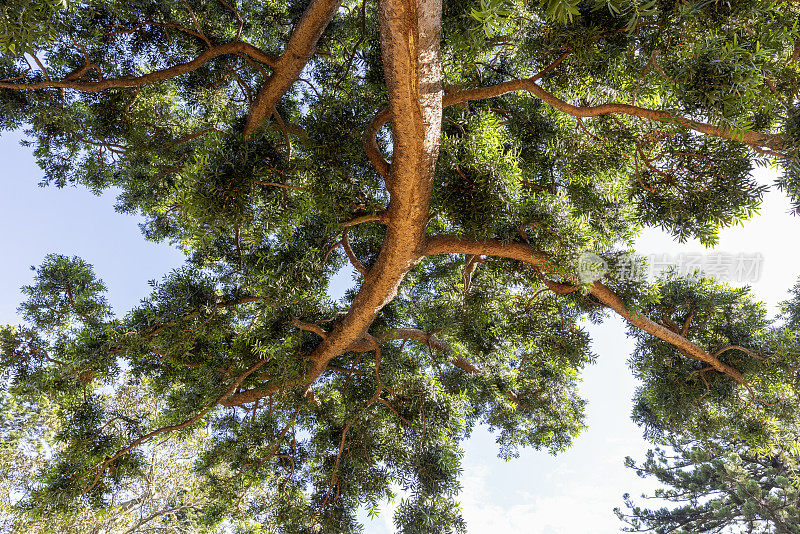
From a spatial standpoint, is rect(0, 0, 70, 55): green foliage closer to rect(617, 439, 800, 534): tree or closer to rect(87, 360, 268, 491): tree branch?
rect(87, 360, 268, 491): tree branch

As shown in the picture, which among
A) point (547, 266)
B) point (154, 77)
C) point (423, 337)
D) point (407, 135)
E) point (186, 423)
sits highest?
point (154, 77)

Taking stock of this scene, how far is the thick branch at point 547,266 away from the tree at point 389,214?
0.09 feet

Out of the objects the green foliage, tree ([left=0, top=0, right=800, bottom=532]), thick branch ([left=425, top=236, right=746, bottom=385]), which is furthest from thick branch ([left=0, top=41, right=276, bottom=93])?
thick branch ([left=425, top=236, right=746, bottom=385])

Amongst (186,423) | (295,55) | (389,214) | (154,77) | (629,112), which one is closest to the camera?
(629,112)

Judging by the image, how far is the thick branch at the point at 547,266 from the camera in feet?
12.2

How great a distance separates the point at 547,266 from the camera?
356 centimetres

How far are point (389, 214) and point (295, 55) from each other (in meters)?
1.92

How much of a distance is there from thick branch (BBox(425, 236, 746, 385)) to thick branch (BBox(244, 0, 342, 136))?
2.09 m

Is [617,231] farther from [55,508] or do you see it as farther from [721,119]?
[55,508]

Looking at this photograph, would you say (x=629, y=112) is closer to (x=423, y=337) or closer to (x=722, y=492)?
(x=423, y=337)

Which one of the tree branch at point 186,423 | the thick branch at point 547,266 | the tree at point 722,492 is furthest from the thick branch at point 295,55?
the tree at point 722,492

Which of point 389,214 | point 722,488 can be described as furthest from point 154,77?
point 722,488

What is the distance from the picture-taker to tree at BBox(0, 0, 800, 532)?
2.82 m

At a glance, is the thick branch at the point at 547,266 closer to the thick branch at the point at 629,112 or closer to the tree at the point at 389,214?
the tree at the point at 389,214
